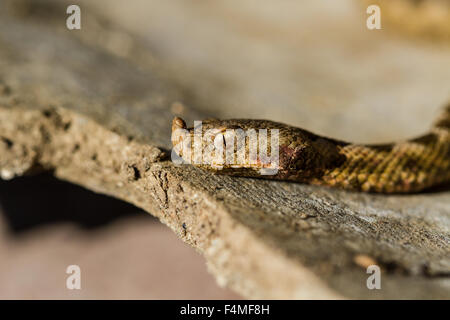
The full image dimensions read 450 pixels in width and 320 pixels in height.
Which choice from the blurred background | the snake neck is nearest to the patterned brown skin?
the snake neck

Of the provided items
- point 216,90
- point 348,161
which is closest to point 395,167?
point 348,161

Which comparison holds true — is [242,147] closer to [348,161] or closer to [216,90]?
[348,161]

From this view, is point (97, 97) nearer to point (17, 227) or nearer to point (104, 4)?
point (17, 227)

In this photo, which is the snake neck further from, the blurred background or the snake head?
the blurred background

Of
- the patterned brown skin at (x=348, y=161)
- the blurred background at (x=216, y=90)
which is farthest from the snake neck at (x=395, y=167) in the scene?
the blurred background at (x=216, y=90)

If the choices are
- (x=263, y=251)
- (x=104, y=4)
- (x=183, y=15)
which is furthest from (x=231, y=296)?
(x=104, y=4)

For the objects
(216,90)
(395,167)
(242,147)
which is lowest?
(395,167)
